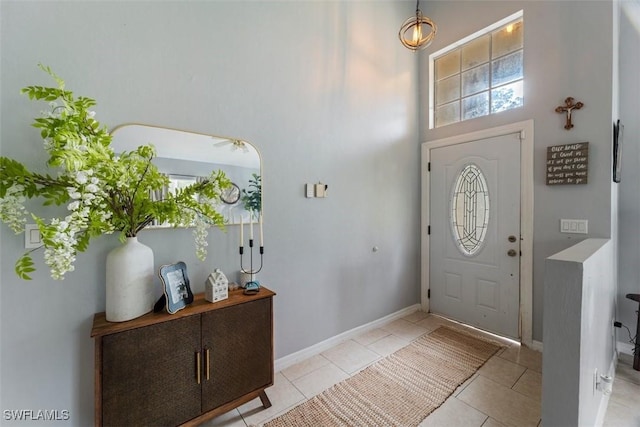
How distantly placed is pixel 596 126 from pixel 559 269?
70.1 inches

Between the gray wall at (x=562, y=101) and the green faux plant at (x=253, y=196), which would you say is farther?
the gray wall at (x=562, y=101)

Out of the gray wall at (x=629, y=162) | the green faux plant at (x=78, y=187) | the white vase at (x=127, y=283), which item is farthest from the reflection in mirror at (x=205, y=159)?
the gray wall at (x=629, y=162)

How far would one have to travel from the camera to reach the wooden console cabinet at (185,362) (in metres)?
1.23

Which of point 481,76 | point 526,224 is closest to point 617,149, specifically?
point 526,224

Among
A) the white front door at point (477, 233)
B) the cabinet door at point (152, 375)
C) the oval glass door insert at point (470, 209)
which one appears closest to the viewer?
the cabinet door at point (152, 375)

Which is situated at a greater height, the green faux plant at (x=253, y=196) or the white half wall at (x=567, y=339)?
the green faux plant at (x=253, y=196)

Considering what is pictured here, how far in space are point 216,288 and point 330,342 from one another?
1378mm

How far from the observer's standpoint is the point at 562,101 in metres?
2.22

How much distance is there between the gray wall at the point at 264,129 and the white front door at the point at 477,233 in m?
0.32

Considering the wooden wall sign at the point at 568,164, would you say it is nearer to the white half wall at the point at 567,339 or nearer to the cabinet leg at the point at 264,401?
the white half wall at the point at 567,339

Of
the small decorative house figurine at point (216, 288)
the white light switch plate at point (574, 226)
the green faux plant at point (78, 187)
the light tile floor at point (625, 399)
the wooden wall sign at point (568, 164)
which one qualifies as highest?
the wooden wall sign at point (568, 164)

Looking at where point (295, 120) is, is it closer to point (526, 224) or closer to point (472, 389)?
point (526, 224)

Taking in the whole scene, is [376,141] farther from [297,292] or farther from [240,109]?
[297,292]

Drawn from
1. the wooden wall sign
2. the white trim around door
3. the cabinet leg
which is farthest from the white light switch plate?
the cabinet leg
